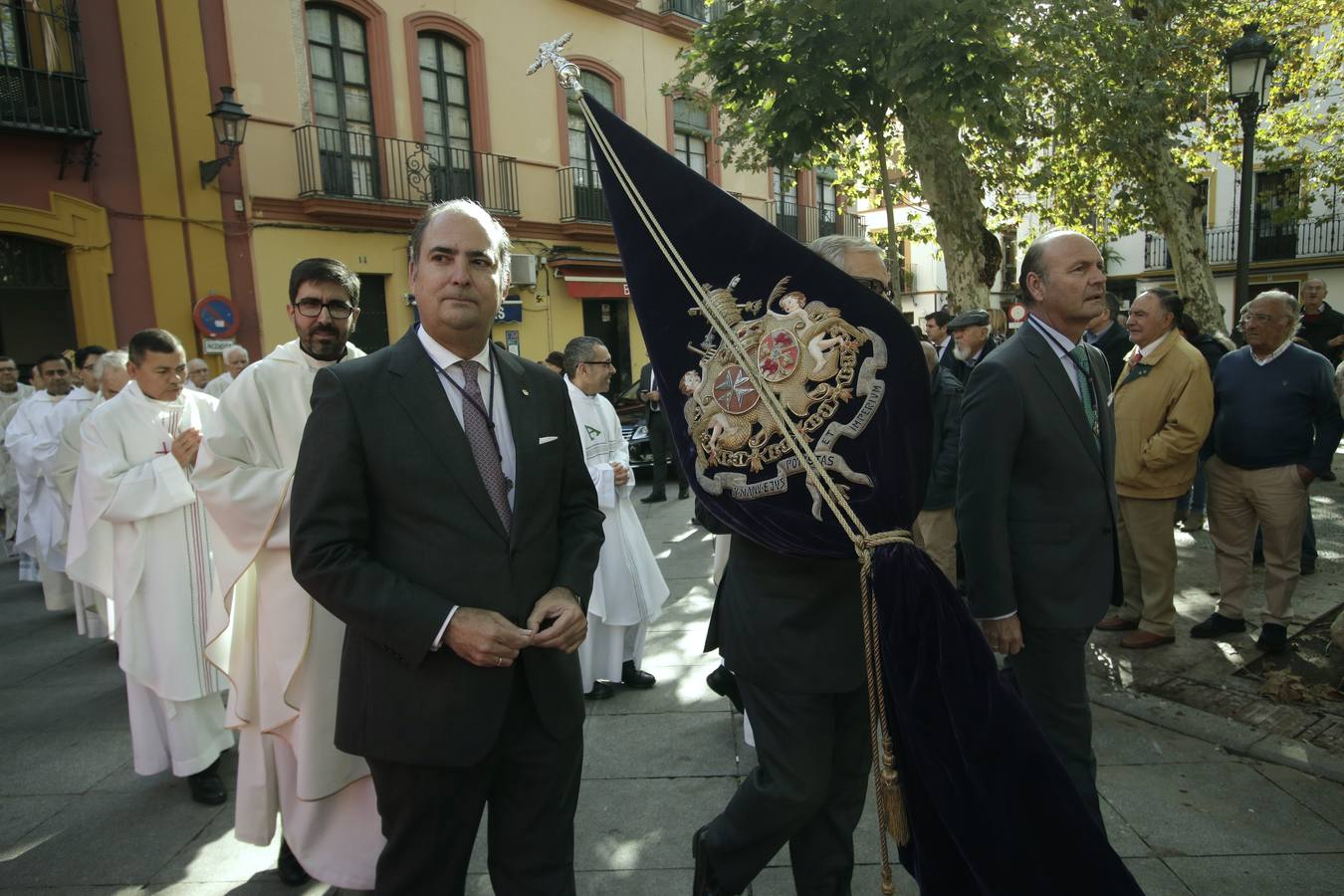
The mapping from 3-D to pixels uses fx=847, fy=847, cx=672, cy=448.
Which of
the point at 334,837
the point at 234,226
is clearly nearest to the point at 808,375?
the point at 334,837

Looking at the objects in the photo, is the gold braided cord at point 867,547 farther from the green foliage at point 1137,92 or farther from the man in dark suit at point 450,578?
the green foliage at point 1137,92

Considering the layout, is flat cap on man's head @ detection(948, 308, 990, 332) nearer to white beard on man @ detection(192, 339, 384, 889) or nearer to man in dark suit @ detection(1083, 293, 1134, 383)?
man in dark suit @ detection(1083, 293, 1134, 383)

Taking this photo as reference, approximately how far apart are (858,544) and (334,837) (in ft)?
6.64

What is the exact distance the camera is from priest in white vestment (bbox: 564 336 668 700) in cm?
461

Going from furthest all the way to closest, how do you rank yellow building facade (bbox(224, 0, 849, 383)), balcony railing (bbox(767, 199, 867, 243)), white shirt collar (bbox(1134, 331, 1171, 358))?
1. balcony railing (bbox(767, 199, 867, 243))
2. yellow building facade (bbox(224, 0, 849, 383))
3. white shirt collar (bbox(1134, 331, 1171, 358))

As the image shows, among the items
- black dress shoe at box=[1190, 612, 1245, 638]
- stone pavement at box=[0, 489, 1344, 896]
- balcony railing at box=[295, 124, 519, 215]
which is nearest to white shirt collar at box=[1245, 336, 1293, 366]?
black dress shoe at box=[1190, 612, 1245, 638]

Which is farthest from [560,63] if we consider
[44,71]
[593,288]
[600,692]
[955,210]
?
[593,288]

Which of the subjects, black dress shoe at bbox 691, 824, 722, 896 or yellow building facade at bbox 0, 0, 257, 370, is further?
yellow building facade at bbox 0, 0, 257, 370

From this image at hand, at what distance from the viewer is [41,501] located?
7121 millimetres

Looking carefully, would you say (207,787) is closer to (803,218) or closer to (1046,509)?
(1046,509)

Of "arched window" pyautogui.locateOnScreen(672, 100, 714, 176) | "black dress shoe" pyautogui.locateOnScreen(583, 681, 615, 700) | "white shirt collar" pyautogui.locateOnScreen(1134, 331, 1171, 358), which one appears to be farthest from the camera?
"arched window" pyautogui.locateOnScreen(672, 100, 714, 176)

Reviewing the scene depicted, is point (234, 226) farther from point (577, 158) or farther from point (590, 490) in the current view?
point (590, 490)

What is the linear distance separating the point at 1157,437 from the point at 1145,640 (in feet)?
3.90

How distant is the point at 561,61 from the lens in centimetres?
246
